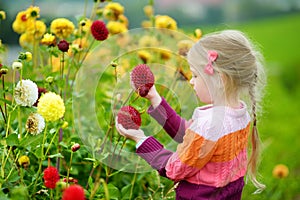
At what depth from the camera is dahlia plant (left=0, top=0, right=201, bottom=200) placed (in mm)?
1414

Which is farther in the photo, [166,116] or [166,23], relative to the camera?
[166,23]

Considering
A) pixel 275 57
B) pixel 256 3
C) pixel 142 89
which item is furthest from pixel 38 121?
pixel 256 3

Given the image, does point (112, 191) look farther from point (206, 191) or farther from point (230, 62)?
point (230, 62)

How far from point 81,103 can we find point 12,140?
63cm

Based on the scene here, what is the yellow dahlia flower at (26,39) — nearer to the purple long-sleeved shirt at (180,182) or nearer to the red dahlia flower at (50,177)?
the purple long-sleeved shirt at (180,182)

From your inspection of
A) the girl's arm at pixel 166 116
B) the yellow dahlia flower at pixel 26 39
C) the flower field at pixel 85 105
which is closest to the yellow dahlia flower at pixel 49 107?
the flower field at pixel 85 105

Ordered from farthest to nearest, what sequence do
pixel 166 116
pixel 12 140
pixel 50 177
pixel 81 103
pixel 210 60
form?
pixel 81 103, pixel 166 116, pixel 210 60, pixel 12 140, pixel 50 177

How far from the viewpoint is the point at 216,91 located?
1525 millimetres

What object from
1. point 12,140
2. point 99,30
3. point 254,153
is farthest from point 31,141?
point 254,153

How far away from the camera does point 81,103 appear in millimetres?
2016

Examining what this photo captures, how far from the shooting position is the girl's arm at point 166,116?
1622 millimetres

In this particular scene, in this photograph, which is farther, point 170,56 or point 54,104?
point 170,56

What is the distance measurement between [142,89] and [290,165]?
5.48ft

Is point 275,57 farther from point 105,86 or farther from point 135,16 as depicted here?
point 105,86
